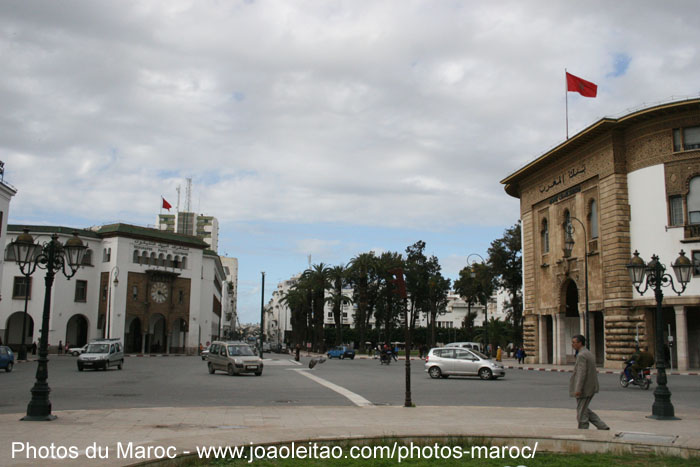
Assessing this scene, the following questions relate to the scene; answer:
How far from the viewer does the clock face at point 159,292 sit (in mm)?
72188

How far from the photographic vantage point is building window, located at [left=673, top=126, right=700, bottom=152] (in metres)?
36.7

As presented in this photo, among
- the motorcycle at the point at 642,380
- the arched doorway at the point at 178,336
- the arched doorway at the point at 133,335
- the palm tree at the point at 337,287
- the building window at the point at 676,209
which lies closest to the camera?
the motorcycle at the point at 642,380

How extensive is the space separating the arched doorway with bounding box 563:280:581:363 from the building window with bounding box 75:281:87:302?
49609mm

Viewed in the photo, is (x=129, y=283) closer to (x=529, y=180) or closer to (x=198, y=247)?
(x=198, y=247)

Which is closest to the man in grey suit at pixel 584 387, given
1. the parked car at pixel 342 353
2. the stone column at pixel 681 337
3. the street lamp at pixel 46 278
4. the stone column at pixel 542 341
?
the street lamp at pixel 46 278

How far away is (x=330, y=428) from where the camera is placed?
10469 millimetres

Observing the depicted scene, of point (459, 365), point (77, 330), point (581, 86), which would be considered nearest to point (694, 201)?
point (581, 86)

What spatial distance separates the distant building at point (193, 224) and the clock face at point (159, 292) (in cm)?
7971

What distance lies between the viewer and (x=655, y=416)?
1324 cm

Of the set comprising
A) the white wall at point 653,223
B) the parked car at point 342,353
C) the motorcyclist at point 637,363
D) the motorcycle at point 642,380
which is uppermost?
the white wall at point 653,223

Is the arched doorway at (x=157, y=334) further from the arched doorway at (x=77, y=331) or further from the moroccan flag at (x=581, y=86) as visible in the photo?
the moroccan flag at (x=581, y=86)

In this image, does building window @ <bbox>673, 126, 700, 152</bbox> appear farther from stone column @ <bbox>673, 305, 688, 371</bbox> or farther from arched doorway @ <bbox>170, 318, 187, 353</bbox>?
arched doorway @ <bbox>170, 318, 187, 353</bbox>

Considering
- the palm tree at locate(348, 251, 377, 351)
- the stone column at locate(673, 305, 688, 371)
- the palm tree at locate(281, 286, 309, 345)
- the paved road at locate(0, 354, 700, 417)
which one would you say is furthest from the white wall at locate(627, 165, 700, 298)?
the palm tree at locate(281, 286, 309, 345)

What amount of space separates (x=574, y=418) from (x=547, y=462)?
5.58 metres
